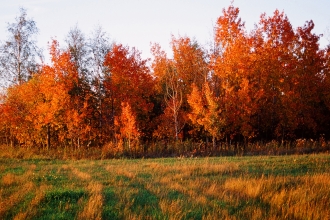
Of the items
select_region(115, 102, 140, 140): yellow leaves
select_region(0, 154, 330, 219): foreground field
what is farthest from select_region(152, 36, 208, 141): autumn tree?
select_region(0, 154, 330, 219): foreground field

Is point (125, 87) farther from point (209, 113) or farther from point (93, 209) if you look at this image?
point (93, 209)

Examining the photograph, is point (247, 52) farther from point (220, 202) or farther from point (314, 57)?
point (220, 202)

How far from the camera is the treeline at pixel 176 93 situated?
2698 centimetres

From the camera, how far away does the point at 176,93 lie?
28.7 meters

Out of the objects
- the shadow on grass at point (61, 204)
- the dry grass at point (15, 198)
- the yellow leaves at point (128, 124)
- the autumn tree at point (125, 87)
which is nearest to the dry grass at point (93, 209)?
the shadow on grass at point (61, 204)

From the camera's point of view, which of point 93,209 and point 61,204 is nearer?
point 93,209

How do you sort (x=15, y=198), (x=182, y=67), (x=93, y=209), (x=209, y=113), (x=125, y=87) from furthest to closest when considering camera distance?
1. (x=182, y=67)
2. (x=125, y=87)
3. (x=209, y=113)
4. (x=15, y=198)
5. (x=93, y=209)

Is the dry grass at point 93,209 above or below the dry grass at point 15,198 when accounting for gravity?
below

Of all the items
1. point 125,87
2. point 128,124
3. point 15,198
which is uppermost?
point 125,87

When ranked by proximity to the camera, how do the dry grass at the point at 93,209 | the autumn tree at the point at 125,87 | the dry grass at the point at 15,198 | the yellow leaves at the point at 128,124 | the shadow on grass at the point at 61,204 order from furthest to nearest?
the autumn tree at the point at 125,87, the yellow leaves at the point at 128,124, the dry grass at the point at 15,198, the shadow on grass at the point at 61,204, the dry grass at the point at 93,209

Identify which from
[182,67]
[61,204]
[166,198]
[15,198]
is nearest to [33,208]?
[61,204]

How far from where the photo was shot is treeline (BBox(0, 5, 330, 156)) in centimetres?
2698

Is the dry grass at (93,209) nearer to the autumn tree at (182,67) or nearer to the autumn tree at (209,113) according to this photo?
the autumn tree at (209,113)

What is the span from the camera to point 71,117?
88.9ft
